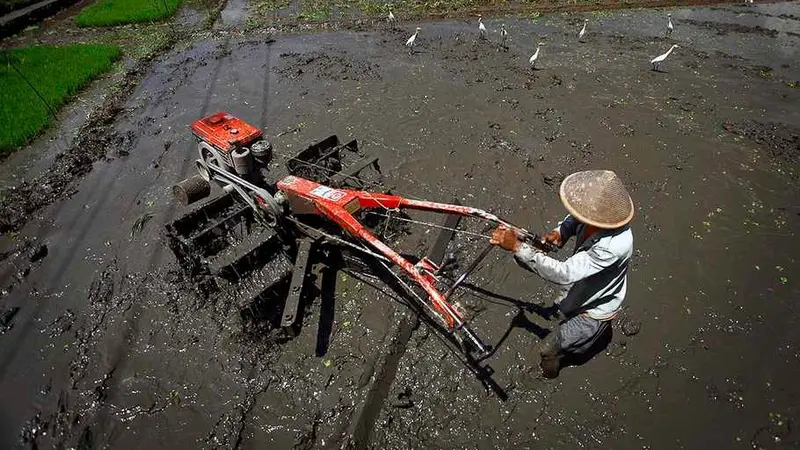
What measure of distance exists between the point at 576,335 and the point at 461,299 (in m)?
1.55

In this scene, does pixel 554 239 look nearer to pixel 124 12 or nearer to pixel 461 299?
pixel 461 299

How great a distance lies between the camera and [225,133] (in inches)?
208

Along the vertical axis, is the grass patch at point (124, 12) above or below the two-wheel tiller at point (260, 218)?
above

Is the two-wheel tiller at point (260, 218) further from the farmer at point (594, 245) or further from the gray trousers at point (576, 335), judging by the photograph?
the farmer at point (594, 245)

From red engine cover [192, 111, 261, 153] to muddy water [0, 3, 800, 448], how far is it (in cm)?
185

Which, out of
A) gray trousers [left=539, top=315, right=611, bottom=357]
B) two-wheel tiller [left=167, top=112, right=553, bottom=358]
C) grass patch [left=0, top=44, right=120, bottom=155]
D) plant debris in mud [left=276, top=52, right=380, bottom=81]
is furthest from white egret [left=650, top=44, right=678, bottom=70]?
grass patch [left=0, top=44, right=120, bottom=155]

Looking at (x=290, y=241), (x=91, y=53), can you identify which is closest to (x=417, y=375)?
(x=290, y=241)

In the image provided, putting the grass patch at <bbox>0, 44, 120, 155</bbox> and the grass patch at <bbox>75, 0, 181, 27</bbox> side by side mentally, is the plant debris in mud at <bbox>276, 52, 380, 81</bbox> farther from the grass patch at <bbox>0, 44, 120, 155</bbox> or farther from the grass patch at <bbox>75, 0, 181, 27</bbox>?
the grass patch at <bbox>75, 0, 181, 27</bbox>

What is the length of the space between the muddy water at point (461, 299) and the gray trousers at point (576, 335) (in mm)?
512

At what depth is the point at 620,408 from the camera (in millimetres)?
3943

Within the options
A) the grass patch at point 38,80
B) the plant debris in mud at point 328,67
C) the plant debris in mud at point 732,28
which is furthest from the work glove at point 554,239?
the plant debris in mud at point 732,28

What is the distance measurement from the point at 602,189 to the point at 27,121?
1167 cm

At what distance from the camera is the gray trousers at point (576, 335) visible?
364cm

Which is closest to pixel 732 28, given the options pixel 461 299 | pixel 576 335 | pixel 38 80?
pixel 461 299
